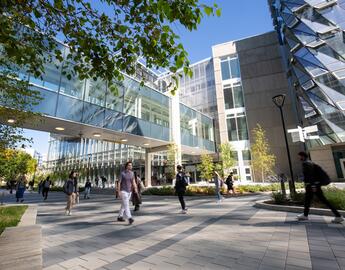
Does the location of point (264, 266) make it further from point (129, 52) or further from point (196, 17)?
point (129, 52)

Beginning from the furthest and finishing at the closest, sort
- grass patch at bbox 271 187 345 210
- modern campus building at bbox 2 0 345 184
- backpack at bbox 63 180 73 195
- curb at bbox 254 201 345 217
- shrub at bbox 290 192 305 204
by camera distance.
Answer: modern campus building at bbox 2 0 345 184
backpack at bbox 63 180 73 195
shrub at bbox 290 192 305 204
grass patch at bbox 271 187 345 210
curb at bbox 254 201 345 217

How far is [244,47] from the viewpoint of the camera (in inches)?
1412

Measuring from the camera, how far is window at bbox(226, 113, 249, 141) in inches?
1335

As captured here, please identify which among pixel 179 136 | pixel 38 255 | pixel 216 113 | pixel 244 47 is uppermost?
pixel 244 47

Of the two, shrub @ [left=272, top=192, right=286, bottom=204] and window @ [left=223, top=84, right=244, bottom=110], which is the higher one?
window @ [left=223, top=84, right=244, bottom=110]

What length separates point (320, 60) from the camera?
23625 millimetres

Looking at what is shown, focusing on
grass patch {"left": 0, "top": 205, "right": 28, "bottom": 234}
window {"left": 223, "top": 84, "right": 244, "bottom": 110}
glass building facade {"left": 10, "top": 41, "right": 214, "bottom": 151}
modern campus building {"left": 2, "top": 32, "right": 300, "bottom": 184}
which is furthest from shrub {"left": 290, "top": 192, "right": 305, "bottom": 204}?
window {"left": 223, "top": 84, "right": 244, "bottom": 110}

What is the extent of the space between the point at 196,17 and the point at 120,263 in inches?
165

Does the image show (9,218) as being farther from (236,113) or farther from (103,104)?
(236,113)

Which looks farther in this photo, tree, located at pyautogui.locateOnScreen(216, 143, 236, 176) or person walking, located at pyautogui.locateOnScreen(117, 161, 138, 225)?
tree, located at pyautogui.locateOnScreen(216, 143, 236, 176)

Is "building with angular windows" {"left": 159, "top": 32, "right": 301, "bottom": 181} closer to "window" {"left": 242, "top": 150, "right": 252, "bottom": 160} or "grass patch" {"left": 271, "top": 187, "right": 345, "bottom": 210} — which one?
"window" {"left": 242, "top": 150, "right": 252, "bottom": 160}

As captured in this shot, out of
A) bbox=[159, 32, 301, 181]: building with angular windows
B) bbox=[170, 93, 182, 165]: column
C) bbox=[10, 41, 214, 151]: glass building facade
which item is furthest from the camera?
bbox=[159, 32, 301, 181]: building with angular windows

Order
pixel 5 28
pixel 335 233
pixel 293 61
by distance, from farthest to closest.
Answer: pixel 293 61, pixel 335 233, pixel 5 28

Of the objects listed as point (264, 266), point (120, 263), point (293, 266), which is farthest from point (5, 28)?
point (293, 266)
